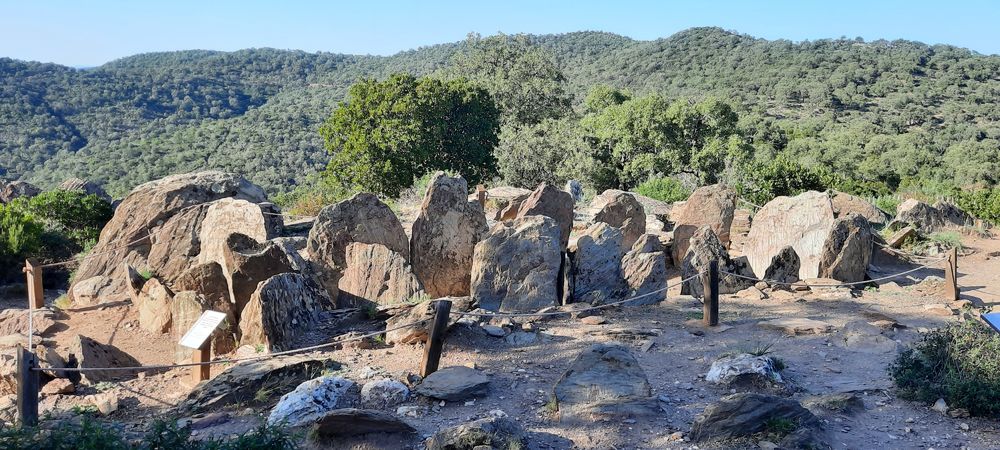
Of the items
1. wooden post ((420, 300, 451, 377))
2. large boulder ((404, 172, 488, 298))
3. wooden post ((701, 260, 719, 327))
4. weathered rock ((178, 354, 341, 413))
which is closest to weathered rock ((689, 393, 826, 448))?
wooden post ((420, 300, 451, 377))

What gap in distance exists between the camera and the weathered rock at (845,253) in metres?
11.1

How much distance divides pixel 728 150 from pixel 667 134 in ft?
6.89

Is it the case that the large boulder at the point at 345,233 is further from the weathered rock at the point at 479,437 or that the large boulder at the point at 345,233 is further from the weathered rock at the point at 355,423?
the weathered rock at the point at 479,437

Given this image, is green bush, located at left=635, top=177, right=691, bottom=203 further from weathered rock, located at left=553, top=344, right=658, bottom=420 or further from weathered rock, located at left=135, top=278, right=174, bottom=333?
weathered rock, located at left=553, top=344, right=658, bottom=420

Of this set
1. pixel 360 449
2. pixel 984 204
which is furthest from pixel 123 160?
pixel 360 449

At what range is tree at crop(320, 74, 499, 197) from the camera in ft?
69.8

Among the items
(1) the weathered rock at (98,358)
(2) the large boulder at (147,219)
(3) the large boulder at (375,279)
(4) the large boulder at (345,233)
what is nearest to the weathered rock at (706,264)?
(3) the large boulder at (375,279)

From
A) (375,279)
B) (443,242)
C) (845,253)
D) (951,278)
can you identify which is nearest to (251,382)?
(375,279)

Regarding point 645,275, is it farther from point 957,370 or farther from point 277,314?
point 277,314

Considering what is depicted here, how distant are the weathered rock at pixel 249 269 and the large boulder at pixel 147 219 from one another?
2281 millimetres

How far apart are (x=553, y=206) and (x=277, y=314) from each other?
548 centimetres

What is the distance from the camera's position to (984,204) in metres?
18.2

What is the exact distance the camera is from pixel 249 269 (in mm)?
8578

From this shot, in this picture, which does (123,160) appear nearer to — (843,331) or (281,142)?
(281,142)
